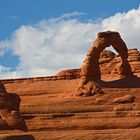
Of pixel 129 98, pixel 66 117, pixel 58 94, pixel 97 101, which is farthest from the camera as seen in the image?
pixel 58 94

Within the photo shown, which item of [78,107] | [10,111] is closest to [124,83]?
[78,107]

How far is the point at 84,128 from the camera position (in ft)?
87.0

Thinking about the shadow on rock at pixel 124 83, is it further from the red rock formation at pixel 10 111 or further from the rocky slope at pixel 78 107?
the red rock formation at pixel 10 111

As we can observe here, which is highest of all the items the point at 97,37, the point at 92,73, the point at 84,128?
the point at 97,37

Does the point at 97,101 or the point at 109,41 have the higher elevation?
the point at 109,41

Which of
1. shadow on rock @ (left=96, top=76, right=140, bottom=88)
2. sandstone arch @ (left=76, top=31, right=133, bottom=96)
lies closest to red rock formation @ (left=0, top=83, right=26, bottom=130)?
shadow on rock @ (left=96, top=76, right=140, bottom=88)

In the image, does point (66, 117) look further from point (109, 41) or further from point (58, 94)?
point (58, 94)

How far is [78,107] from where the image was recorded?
34.8m

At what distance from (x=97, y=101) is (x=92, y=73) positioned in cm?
517

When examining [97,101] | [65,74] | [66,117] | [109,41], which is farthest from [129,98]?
[65,74]

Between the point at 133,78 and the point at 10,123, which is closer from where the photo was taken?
the point at 10,123

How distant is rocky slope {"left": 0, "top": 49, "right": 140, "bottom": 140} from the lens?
20.2m

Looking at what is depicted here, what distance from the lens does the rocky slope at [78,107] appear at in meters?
20.2

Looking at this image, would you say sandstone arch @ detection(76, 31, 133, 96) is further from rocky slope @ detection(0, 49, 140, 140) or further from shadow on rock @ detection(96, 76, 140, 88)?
rocky slope @ detection(0, 49, 140, 140)
